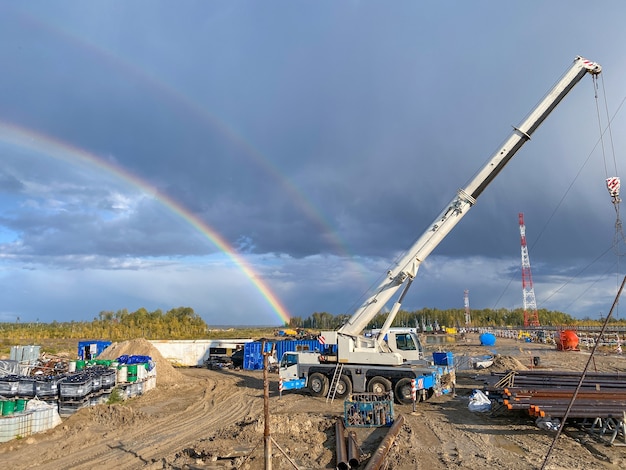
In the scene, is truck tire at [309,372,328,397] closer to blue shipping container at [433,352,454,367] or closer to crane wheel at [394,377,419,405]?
crane wheel at [394,377,419,405]

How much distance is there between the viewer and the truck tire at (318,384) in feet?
62.4

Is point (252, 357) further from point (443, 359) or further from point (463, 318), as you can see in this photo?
point (463, 318)

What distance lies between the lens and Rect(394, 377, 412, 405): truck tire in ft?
56.2

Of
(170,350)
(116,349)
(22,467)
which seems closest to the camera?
(22,467)

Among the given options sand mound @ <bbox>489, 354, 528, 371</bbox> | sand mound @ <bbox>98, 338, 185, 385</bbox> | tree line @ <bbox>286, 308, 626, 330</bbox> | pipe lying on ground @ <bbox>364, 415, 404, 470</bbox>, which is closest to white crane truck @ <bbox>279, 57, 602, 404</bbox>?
pipe lying on ground @ <bbox>364, 415, 404, 470</bbox>

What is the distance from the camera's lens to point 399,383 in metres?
17.3

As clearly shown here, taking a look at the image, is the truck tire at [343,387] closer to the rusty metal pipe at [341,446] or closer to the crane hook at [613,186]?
the rusty metal pipe at [341,446]

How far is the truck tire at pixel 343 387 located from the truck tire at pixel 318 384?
67 centimetres

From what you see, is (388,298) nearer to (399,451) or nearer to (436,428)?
(436,428)

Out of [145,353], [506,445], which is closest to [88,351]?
[145,353]

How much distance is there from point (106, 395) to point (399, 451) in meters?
13.2

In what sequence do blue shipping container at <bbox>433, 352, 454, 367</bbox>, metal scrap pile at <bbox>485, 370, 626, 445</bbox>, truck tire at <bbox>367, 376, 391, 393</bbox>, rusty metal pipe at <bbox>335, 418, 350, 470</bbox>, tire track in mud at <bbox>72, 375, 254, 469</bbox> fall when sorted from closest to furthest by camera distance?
rusty metal pipe at <bbox>335, 418, 350, 470</bbox> < tire track in mud at <bbox>72, 375, 254, 469</bbox> < metal scrap pile at <bbox>485, 370, 626, 445</bbox> < truck tire at <bbox>367, 376, 391, 393</bbox> < blue shipping container at <bbox>433, 352, 454, 367</bbox>

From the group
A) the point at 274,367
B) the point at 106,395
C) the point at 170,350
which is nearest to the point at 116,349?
the point at 170,350

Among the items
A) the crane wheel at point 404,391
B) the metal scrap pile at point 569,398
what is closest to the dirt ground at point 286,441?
the crane wheel at point 404,391
